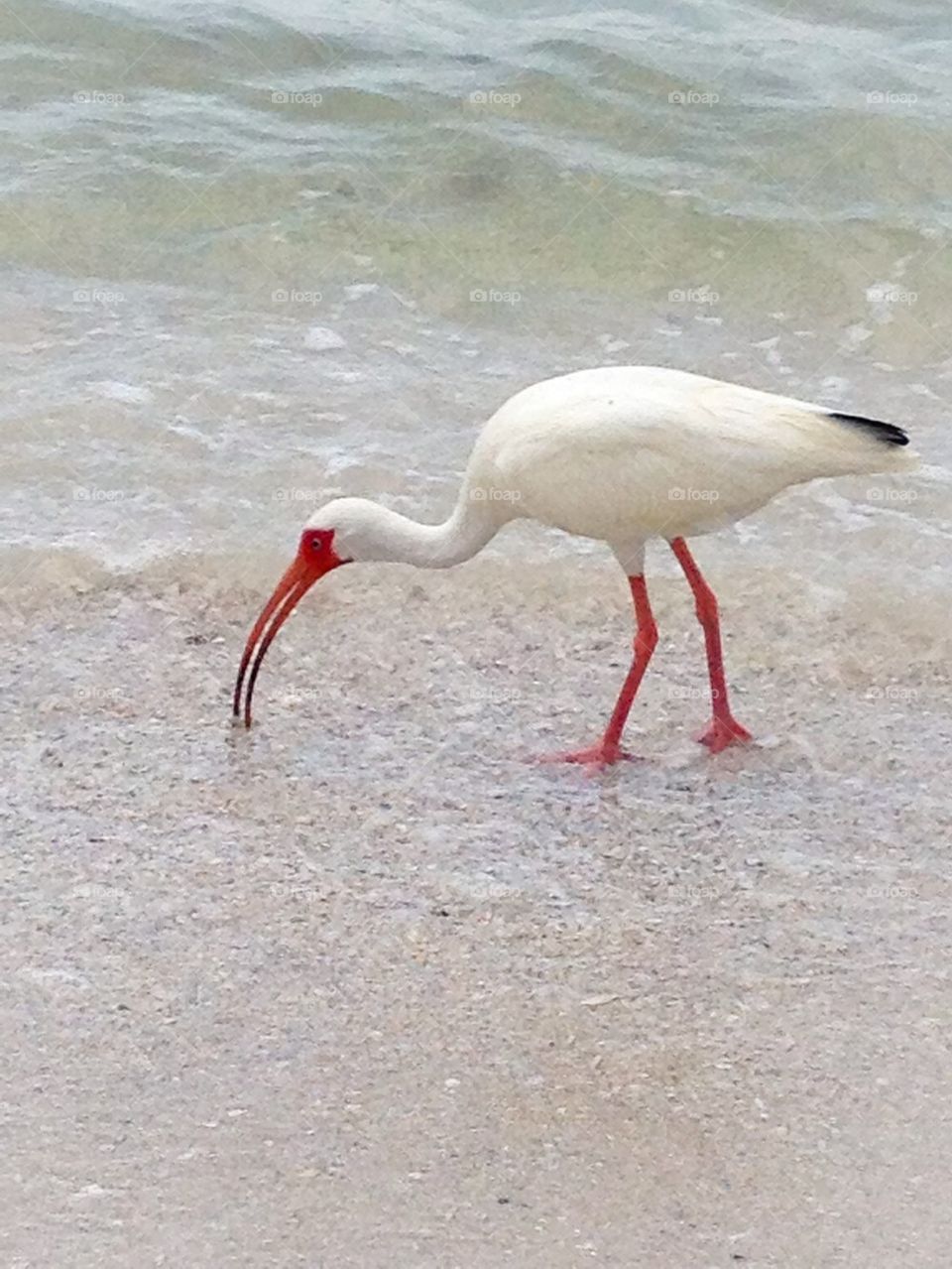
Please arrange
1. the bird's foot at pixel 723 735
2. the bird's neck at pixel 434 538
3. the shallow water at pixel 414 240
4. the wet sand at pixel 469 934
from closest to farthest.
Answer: the wet sand at pixel 469 934
the bird's foot at pixel 723 735
the bird's neck at pixel 434 538
the shallow water at pixel 414 240

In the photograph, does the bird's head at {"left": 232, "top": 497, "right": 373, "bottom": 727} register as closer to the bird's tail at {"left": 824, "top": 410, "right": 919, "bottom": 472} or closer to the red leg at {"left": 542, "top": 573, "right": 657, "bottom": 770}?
the red leg at {"left": 542, "top": 573, "right": 657, "bottom": 770}

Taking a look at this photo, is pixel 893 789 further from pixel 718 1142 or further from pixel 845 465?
pixel 718 1142

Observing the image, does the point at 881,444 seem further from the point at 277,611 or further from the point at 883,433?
the point at 277,611

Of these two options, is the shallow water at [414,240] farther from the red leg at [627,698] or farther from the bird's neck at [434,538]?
the red leg at [627,698]

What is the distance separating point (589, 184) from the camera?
423 inches

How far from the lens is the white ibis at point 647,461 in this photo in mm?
5555

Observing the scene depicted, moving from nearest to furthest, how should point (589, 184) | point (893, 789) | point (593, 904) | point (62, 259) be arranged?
point (593, 904), point (893, 789), point (62, 259), point (589, 184)

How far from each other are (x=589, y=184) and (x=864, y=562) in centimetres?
434

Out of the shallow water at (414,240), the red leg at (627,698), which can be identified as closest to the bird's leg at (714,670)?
the red leg at (627,698)

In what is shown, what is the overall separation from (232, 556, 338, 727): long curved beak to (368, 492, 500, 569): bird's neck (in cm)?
16

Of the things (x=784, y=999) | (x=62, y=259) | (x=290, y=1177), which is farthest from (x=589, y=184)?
(x=290, y=1177)

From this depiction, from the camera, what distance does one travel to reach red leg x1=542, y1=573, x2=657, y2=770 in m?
5.73

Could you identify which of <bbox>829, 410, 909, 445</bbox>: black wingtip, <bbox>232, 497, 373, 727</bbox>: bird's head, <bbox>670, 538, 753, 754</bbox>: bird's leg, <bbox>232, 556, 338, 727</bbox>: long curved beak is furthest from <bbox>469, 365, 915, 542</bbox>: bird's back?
<bbox>232, 556, 338, 727</bbox>: long curved beak

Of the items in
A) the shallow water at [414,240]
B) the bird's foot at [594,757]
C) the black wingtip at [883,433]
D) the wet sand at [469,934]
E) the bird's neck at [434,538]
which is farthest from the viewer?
the shallow water at [414,240]
